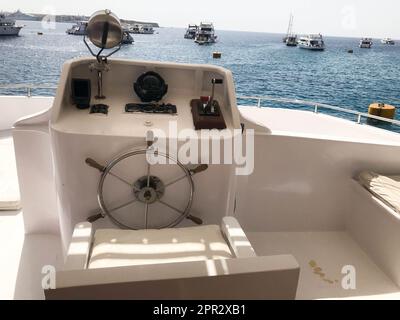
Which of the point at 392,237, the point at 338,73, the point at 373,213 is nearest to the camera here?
the point at 392,237

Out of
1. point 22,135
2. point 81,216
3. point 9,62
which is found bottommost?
point 9,62

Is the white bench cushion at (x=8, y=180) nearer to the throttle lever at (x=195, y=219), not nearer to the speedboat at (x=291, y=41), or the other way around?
the throttle lever at (x=195, y=219)

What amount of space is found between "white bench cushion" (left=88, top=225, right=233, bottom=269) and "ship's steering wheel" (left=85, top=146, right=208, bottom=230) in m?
0.19

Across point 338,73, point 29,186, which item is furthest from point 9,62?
point 29,186

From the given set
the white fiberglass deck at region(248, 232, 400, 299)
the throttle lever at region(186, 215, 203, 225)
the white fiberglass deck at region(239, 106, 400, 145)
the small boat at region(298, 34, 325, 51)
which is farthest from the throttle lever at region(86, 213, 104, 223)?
the small boat at region(298, 34, 325, 51)

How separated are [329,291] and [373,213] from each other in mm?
531

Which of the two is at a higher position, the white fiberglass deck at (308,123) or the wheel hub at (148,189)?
the wheel hub at (148,189)

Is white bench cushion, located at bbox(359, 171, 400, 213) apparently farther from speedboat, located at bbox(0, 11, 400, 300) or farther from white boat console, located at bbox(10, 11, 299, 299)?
white boat console, located at bbox(10, 11, 299, 299)

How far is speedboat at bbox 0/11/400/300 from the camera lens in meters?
1.30

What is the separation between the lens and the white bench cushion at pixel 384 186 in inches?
70.7

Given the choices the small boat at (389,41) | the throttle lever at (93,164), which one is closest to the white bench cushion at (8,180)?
the throttle lever at (93,164)

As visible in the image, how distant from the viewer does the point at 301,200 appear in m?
2.12

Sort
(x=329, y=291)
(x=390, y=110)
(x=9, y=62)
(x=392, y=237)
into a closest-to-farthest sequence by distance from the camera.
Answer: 1. (x=329, y=291)
2. (x=392, y=237)
3. (x=390, y=110)
4. (x=9, y=62)

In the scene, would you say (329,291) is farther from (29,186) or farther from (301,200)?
(29,186)
